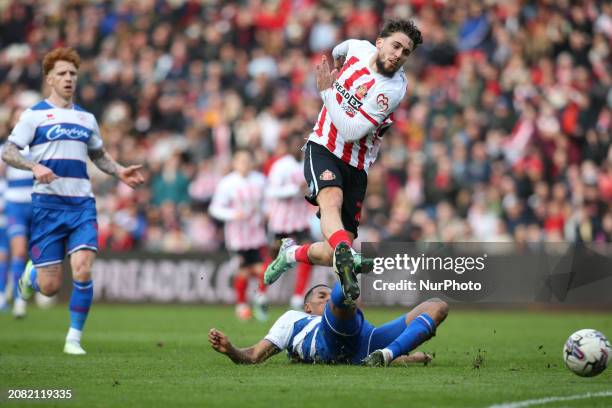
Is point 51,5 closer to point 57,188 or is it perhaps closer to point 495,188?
point 495,188

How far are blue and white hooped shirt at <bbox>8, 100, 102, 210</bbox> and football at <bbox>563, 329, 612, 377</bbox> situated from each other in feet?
17.1

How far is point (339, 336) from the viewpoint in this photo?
958cm

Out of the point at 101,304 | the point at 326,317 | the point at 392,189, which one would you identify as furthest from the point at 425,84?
the point at 326,317

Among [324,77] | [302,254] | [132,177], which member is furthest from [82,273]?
[324,77]

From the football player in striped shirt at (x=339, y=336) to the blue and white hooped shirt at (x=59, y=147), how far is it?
2903mm

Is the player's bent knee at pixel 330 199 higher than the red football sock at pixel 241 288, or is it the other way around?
the red football sock at pixel 241 288

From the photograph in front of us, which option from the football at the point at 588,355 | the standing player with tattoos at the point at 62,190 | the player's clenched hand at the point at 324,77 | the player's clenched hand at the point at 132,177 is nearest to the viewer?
the football at the point at 588,355

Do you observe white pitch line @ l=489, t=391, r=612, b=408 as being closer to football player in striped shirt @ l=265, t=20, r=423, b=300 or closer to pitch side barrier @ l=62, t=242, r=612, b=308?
pitch side barrier @ l=62, t=242, r=612, b=308

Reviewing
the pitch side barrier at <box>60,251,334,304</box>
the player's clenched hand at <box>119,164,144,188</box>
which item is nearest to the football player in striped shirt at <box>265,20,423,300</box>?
the player's clenched hand at <box>119,164,144,188</box>

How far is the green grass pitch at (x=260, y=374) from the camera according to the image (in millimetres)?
7641

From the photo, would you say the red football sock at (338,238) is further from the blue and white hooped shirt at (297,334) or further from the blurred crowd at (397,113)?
the blurred crowd at (397,113)

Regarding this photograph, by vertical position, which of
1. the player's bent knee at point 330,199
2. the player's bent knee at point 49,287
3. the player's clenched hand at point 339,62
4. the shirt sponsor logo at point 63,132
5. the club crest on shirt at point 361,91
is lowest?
the player's bent knee at point 49,287

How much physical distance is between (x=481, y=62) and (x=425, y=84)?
1250mm

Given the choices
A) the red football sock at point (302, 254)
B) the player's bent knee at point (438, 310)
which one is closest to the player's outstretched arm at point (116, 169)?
the red football sock at point (302, 254)
